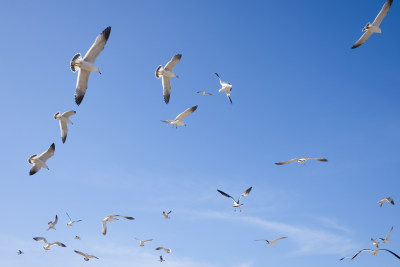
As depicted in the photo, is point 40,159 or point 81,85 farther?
point 40,159

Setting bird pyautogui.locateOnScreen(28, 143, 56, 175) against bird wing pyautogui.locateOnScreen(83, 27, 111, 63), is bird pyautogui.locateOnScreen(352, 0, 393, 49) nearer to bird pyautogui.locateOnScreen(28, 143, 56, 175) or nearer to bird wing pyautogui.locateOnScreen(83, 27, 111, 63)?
bird wing pyautogui.locateOnScreen(83, 27, 111, 63)

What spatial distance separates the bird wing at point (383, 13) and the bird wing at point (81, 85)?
16.5 m

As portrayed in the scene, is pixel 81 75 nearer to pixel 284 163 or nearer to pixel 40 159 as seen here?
pixel 40 159

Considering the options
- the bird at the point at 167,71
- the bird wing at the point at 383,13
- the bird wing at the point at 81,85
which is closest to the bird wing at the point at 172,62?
the bird at the point at 167,71

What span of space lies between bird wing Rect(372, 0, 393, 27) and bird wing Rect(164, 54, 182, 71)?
454 inches

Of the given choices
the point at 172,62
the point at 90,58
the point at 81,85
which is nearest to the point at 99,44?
the point at 90,58

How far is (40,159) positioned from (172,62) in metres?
10.5

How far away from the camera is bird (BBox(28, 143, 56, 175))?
90.6 feet

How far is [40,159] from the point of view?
1098 inches

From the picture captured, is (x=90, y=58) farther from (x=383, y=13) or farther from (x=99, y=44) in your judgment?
(x=383, y=13)

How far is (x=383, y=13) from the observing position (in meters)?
25.0

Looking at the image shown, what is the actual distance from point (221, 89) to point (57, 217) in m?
24.1

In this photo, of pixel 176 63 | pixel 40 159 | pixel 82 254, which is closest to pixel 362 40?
pixel 176 63

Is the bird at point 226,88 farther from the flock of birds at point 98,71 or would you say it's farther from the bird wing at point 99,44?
the bird wing at point 99,44
